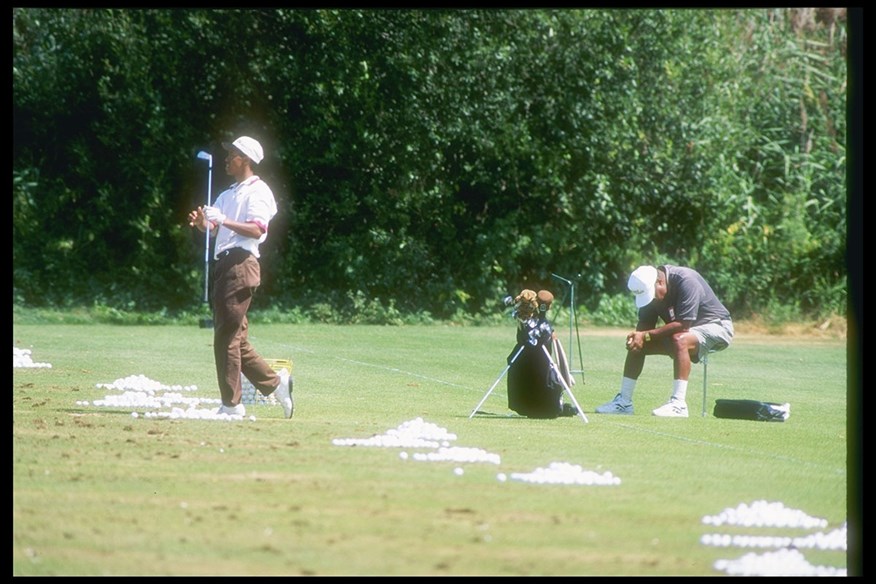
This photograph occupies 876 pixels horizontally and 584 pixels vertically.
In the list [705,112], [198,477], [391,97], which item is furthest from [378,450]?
[705,112]

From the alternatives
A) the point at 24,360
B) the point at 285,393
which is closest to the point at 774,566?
the point at 285,393

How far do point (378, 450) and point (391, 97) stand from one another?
16926 millimetres

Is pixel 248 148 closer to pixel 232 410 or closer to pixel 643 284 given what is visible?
pixel 232 410

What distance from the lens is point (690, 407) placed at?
40.5ft

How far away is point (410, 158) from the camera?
25016 mm

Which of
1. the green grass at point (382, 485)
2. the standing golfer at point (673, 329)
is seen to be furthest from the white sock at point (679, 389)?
the green grass at point (382, 485)

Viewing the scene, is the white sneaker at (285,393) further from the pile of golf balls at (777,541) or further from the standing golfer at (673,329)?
the pile of golf balls at (777,541)

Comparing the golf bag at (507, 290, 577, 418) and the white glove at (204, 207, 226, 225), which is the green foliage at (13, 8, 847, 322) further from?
the white glove at (204, 207, 226, 225)

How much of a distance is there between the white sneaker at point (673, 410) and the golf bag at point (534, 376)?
88 cm

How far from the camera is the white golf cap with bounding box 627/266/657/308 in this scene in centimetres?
1166

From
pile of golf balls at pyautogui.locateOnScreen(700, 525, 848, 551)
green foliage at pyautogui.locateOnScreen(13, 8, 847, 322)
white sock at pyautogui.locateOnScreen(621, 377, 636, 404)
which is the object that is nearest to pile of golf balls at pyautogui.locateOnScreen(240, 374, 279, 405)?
white sock at pyautogui.locateOnScreen(621, 377, 636, 404)

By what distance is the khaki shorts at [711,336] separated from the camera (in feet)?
38.8

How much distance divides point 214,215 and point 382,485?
9.26 feet
